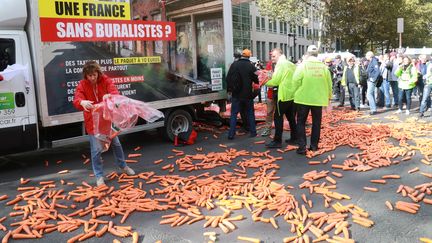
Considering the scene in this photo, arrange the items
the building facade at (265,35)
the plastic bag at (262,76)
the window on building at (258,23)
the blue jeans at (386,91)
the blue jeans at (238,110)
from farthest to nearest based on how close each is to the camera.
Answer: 1. the window on building at (258,23)
2. the building facade at (265,35)
3. the blue jeans at (386,91)
4. the plastic bag at (262,76)
5. the blue jeans at (238,110)

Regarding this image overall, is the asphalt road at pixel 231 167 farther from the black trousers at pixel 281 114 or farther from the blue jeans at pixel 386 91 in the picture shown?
the blue jeans at pixel 386 91

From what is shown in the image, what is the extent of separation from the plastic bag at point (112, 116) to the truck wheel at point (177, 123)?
2813 millimetres

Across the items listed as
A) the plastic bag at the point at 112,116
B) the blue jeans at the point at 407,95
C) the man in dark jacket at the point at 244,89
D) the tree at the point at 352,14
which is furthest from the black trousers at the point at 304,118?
the tree at the point at 352,14

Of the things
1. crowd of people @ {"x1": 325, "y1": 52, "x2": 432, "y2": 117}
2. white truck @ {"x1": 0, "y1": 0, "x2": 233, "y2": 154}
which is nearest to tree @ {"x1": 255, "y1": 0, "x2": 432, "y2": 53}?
crowd of people @ {"x1": 325, "y1": 52, "x2": 432, "y2": 117}

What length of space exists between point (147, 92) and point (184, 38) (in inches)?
59.7

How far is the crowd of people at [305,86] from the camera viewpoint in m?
7.54

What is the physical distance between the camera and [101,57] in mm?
7312

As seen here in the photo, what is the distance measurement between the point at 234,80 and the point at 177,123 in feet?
5.04

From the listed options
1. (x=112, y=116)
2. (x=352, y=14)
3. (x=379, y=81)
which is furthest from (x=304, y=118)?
(x=352, y=14)

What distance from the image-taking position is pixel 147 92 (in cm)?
810

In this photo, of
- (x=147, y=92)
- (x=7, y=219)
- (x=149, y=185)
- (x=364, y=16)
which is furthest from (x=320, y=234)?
(x=364, y=16)

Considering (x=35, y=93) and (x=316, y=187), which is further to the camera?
(x=35, y=93)

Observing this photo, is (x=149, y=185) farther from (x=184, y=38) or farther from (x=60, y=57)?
(x=184, y=38)

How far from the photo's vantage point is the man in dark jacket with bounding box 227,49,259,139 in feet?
30.4
